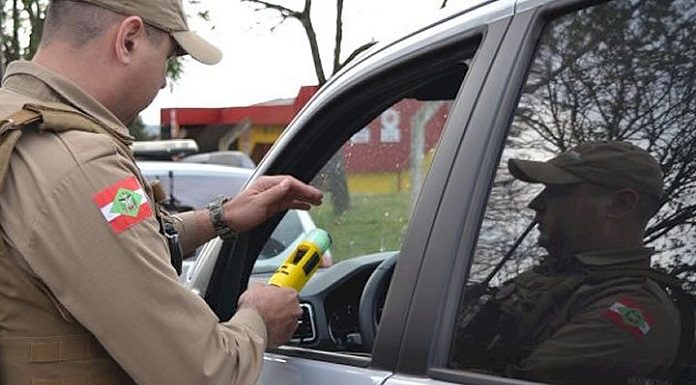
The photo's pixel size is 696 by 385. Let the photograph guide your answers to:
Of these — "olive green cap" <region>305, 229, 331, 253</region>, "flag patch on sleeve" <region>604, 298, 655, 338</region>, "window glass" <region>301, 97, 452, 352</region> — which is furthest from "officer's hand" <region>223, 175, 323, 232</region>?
"flag patch on sleeve" <region>604, 298, 655, 338</region>

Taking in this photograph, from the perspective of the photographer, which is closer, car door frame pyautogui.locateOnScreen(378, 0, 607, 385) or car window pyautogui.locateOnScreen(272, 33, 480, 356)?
car door frame pyautogui.locateOnScreen(378, 0, 607, 385)

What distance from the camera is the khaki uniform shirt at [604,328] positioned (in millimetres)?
1670

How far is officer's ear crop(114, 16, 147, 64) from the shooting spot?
197 centimetres

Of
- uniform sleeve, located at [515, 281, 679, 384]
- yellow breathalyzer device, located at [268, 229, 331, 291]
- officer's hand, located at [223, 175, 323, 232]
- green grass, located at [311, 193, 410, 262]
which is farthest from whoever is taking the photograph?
green grass, located at [311, 193, 410, 262]

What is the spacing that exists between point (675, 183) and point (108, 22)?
1.05m

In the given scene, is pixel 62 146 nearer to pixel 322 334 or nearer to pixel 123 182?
pixel 123 182

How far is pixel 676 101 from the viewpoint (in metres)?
1.70

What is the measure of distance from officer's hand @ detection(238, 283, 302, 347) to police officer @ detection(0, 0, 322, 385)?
0.10 m

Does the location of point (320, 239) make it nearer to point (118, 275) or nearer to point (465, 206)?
point (465, 206)

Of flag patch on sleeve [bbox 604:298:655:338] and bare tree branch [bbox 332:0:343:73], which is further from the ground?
bare tree branch [bbox 332:0:343:73]

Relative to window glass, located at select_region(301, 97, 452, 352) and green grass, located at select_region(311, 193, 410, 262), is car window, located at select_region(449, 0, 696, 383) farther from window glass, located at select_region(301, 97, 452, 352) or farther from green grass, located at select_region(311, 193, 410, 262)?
green grass, located at select_region(311, 193, 410, 262)

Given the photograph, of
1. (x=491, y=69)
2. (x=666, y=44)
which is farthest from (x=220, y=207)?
(x=666, y=44)

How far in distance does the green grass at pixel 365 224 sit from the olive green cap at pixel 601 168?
976 millimetres

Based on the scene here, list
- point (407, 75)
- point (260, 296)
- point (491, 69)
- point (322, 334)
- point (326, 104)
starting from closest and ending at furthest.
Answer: point (491, 69) < point (260, 296) < point (407, 75) < point (326, 104) < point (322, 334)
